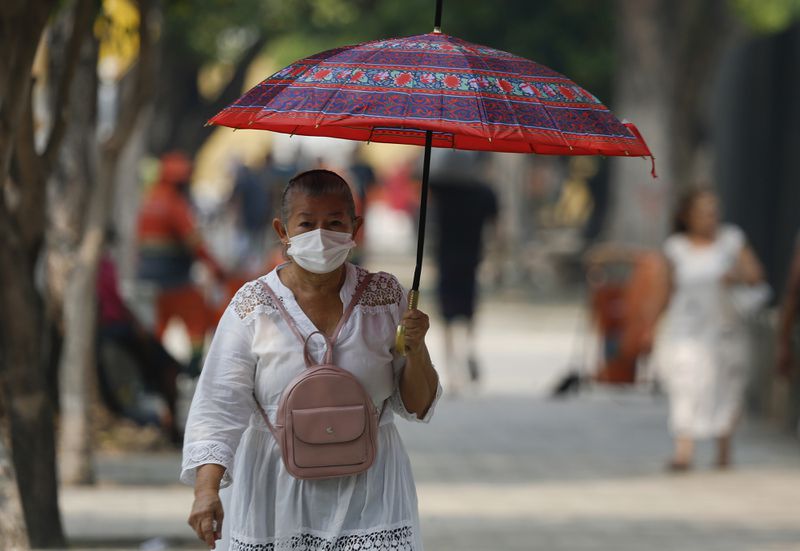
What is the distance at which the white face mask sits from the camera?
4.57 meters

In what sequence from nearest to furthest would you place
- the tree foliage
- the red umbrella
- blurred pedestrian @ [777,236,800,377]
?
the red umbrella → blurred pedestrian @ [777,236,800,377] → the tree foliage

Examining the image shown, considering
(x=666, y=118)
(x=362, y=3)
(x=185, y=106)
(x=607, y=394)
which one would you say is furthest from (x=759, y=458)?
(x=185, y=106)

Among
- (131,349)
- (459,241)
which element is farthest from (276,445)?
(459,241)

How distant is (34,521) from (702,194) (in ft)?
16.8

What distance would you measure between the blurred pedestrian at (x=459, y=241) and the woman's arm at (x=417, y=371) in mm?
10720

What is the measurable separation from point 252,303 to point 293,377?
226 millimetres

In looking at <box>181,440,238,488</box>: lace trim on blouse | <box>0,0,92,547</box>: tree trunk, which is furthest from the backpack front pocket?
<box>0,0,92,547</box>: tree trunk

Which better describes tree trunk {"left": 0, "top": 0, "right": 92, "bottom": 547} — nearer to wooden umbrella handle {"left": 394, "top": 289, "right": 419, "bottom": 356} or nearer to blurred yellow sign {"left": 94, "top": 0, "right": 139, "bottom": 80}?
blurred yellow sign {"left": 94, "top": 0, "right": 139, "bottom": 80}

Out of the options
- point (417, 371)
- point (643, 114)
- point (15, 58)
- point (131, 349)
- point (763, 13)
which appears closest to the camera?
point (417, 371)

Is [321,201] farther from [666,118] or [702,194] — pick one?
[666,118]

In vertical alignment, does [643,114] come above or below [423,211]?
above

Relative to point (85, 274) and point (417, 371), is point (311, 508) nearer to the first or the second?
point (417, 371)

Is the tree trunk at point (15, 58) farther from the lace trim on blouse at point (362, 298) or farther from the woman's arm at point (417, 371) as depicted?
the woman's arm at point (417, 371)

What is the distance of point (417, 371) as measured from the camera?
469 cm
